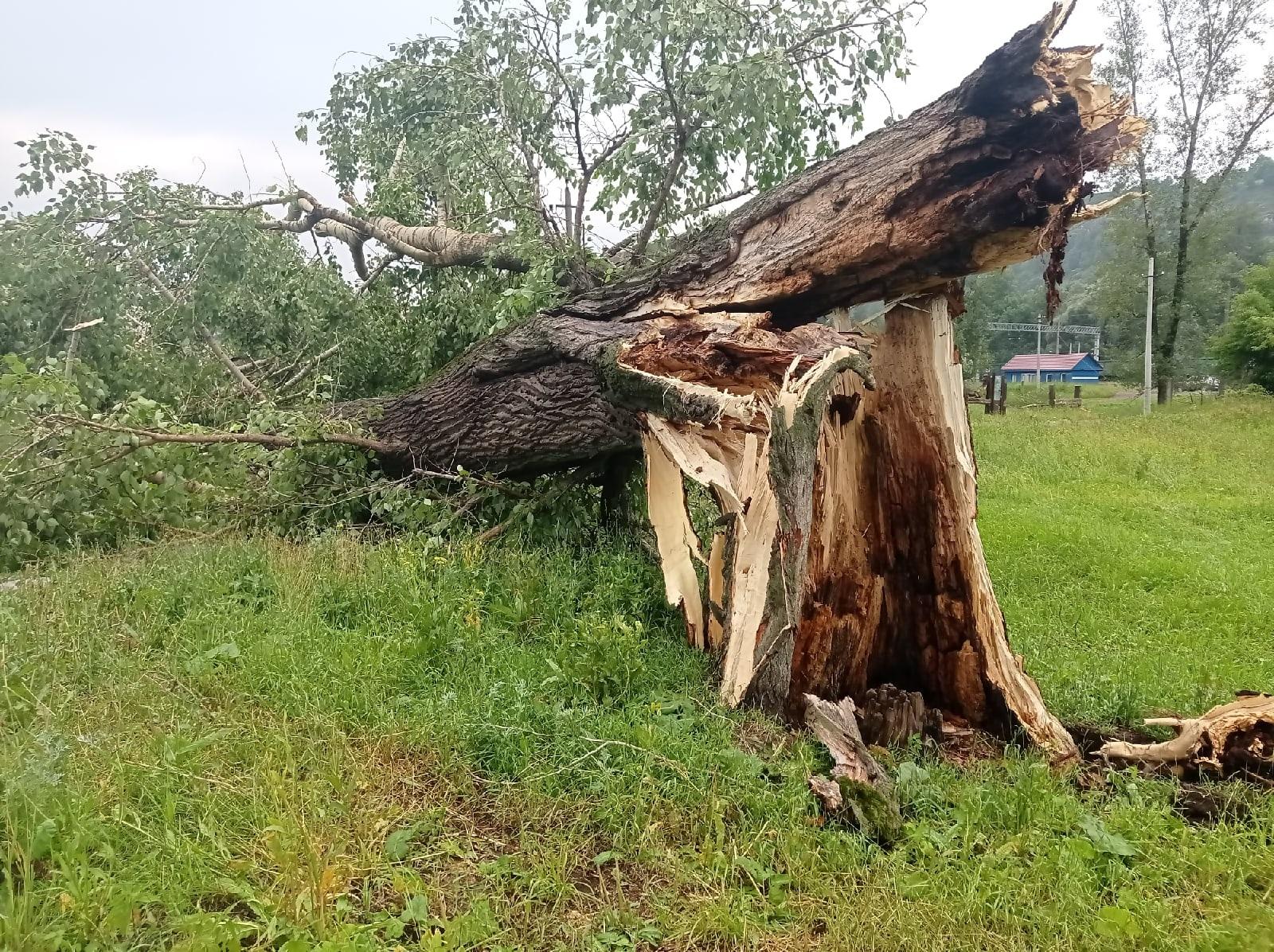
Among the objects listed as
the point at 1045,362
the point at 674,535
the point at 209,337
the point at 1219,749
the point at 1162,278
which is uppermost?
the point at 1162,278

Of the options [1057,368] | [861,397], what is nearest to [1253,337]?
[861,397]

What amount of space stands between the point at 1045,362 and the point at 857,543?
47530mm

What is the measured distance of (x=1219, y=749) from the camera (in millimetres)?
2984

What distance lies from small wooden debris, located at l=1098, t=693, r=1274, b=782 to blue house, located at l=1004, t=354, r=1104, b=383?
45.1 m

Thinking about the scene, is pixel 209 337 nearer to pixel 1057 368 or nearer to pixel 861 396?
pixel 861 396

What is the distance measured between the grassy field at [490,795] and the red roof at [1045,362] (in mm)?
44902

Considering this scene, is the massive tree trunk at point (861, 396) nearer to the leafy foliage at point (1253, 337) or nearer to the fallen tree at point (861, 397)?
the fallen tree at point (861, 397)

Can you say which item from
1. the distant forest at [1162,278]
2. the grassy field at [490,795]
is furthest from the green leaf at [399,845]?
the distant forest at [1162,278]

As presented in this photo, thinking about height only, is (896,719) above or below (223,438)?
below

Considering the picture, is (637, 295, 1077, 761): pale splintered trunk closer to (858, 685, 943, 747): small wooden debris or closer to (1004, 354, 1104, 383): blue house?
(858, 685, 943, 747): small wooden debris

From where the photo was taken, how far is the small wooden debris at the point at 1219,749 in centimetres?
296

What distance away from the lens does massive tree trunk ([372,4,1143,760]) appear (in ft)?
10.2

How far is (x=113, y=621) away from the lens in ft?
12.0

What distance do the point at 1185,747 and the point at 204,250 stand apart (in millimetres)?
6749
